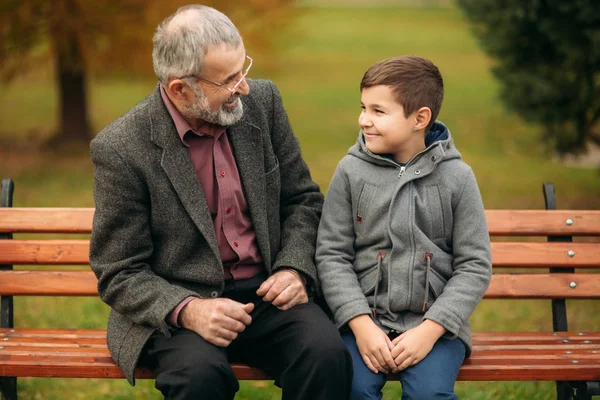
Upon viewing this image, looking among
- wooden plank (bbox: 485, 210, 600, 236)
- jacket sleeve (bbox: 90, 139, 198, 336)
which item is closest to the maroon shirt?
jacket sleeve (bbox: 90, 139, 198, 336)

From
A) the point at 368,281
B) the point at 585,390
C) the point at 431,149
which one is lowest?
Answer: the point at 585,390

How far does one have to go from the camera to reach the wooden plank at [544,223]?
3.91 m

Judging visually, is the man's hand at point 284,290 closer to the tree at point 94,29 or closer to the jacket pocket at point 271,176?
the jacket pocket at point 271,176

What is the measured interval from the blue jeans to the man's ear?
1177mm

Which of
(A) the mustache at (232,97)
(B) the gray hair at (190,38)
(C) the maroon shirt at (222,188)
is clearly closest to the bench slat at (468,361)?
(C) the maroon shirt at (222,188)

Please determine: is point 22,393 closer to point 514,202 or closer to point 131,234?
point 131,234

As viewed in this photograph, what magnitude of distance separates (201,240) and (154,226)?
19 cm

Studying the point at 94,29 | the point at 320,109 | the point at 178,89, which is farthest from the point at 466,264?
the point at 320,109

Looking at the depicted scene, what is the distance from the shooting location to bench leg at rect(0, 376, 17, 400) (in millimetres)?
3662

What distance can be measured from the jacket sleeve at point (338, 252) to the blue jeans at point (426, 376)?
21 centimetres

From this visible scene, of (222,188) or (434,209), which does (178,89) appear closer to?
(222,188)

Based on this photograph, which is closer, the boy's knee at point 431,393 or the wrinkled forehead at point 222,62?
the boy's knee at point 431,393

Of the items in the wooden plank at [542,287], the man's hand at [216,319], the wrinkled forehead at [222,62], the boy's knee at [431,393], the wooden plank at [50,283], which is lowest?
the wooden plank at [50,283]

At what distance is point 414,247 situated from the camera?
331cm
